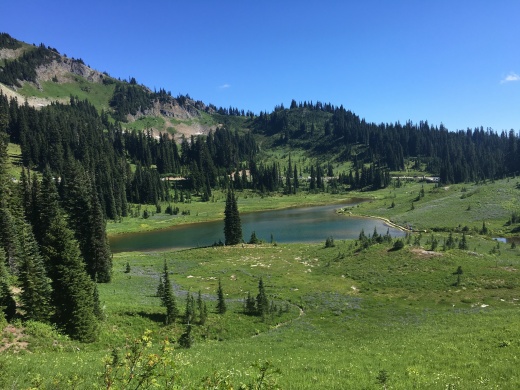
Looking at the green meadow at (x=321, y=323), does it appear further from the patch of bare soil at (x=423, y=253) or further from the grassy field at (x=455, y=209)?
the grassy field at (x=455, y=209)

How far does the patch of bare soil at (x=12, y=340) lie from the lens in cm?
2057

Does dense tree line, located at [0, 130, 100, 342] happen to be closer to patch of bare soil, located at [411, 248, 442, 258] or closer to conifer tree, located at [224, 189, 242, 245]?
patch of bare soil, located at [411, 248, 442, 258]

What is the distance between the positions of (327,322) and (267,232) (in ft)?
243

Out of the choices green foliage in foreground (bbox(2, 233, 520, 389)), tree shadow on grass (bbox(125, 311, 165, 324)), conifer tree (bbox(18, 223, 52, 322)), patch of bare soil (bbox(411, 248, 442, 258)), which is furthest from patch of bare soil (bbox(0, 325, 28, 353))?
patch of bare soil (bbox(411, 248, 442, 258))

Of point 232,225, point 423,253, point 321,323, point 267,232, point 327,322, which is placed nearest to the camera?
point 321,323

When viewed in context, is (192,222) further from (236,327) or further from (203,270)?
(236,327)

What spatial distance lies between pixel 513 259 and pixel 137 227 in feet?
372

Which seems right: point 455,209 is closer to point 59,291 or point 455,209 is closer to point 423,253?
point 423,253

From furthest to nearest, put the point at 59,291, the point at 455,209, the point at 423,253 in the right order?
the point at 455,209 < the point at 423,253 < the point at 59,291

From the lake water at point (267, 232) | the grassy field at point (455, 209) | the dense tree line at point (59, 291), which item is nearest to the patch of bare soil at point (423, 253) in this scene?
the lake water at point (267, 232)

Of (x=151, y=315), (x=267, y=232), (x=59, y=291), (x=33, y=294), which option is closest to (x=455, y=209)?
(x=267, y=232)

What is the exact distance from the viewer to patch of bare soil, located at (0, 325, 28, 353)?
810 inches

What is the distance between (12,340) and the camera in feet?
71.3

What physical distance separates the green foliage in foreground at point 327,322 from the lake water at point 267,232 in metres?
15.0
